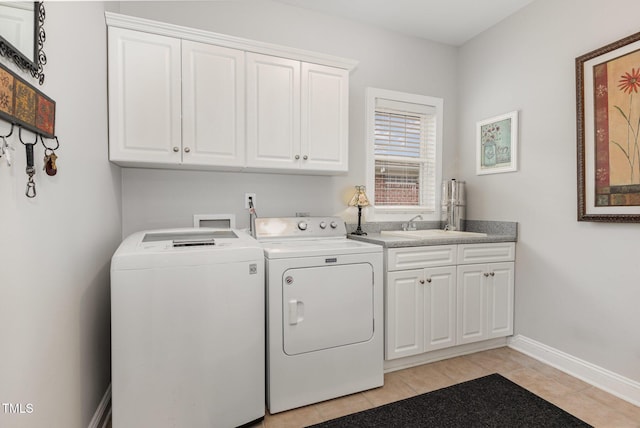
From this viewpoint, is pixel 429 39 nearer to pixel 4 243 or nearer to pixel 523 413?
pixel 523 413

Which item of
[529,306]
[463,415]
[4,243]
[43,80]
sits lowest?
[463,415]

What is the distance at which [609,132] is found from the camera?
2012 millimetres

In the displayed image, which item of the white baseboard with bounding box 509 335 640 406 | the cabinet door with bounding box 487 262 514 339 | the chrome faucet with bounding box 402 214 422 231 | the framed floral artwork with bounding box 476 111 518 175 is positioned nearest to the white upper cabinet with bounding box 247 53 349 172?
the chrome faucet with bounding box 402 214 422 231

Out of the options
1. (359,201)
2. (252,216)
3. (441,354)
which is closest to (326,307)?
(252,216)

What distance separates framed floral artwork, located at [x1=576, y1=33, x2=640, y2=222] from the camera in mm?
1908

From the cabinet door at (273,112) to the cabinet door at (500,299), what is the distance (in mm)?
1784

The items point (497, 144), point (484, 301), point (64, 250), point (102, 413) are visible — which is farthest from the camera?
point (497, 144)

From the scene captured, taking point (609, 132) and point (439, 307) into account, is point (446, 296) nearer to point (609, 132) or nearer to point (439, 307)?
point (439, 307)

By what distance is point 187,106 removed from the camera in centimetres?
200

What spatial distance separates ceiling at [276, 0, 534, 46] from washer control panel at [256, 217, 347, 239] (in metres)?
1.70

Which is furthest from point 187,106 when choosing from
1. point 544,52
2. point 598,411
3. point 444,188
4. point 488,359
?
point 598,411

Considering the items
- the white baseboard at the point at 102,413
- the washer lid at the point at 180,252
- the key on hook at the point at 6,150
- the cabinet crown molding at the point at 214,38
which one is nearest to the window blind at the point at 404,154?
the cabinet crown molding at the point at 214,38

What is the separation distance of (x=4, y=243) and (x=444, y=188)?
2.98 meters

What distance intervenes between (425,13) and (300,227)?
80.4 inches
